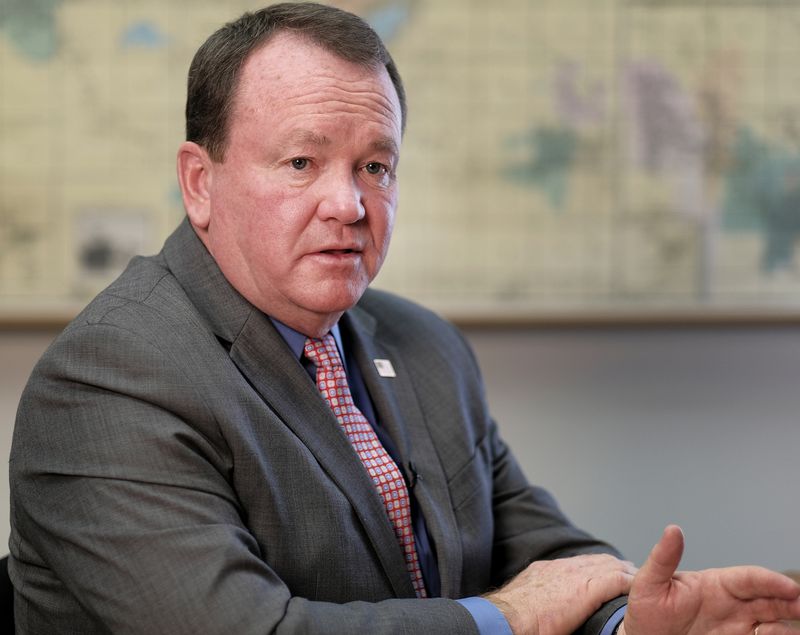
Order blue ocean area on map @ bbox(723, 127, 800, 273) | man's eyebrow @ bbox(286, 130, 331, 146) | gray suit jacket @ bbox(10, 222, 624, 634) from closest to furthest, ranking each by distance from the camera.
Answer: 1. gray suit jacket @ bbox(10, 222, 624, 634)
2. man's eyebrow @ bbox(286, 130, 331, 146)
3. blue ocean area on map @ bbox(723, 127, 800, 273)

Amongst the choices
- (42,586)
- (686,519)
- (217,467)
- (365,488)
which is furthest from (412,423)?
(686,519)

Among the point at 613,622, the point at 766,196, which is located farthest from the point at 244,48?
the point at 766,196

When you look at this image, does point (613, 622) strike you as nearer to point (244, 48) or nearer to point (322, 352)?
point (322, 352)

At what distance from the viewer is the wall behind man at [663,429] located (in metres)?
3.19

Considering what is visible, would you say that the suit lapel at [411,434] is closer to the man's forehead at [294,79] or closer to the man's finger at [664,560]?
the man's finger at [664,560]

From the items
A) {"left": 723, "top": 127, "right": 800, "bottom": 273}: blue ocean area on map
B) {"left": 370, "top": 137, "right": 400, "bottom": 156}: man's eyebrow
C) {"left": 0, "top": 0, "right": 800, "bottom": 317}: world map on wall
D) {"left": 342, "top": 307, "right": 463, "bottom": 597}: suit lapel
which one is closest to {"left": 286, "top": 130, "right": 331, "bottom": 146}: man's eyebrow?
{"left": 370, "top": 137, "right": 400, "bottom": 156}: man's eyebrow

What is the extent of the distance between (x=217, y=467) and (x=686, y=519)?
6.82ft

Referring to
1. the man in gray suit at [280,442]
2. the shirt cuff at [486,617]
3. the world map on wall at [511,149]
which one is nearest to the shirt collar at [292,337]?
the man in gray suit at [280,442]

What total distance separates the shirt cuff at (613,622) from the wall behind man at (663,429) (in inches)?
53.3

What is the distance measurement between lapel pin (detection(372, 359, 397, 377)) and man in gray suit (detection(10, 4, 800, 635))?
2 centimetres

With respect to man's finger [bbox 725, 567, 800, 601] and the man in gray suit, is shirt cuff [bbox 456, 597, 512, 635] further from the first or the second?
man's finger [bbox 725, 567, 800, 601]

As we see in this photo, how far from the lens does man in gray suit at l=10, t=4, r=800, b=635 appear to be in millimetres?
1529

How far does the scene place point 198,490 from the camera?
1.56 m

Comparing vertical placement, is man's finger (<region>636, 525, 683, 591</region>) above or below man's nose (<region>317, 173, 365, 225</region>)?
below
